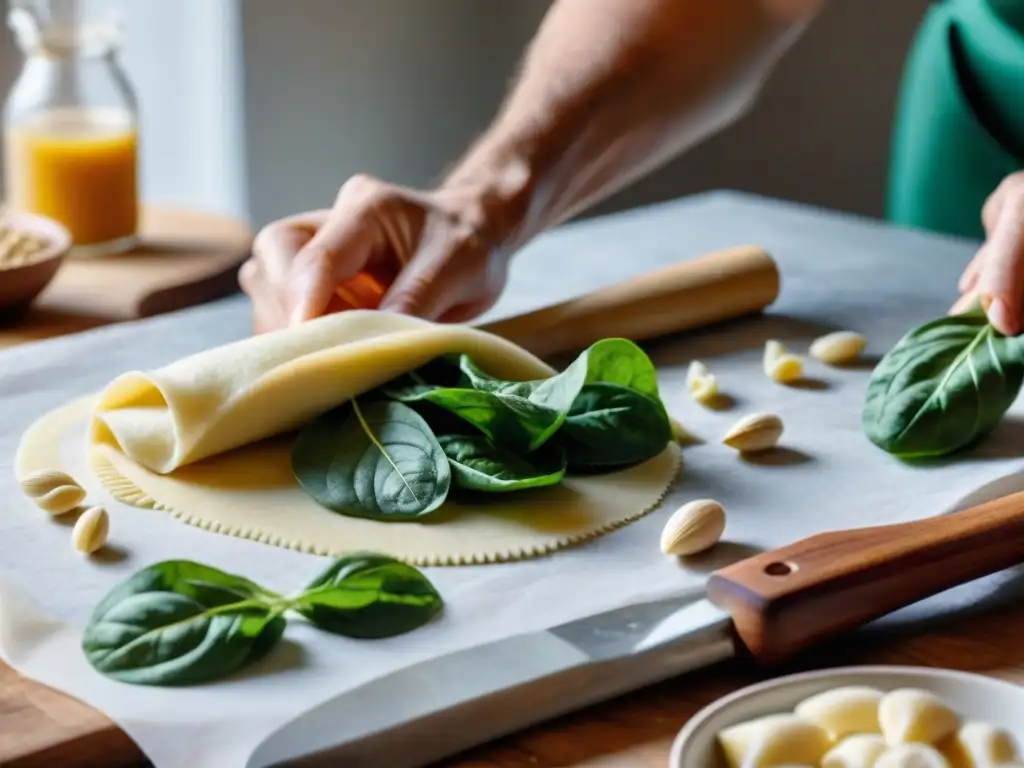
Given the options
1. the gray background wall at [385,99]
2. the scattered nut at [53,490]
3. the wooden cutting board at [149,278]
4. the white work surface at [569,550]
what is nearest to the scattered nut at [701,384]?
the white work surface at [569,550]

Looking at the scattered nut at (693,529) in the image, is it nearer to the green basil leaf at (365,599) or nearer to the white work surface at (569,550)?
the white work surface at (569,550)

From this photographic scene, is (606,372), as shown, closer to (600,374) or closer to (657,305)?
(600,374)

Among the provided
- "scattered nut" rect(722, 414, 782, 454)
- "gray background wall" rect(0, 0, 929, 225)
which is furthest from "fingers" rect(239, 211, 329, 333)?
"gray background wall" rect(0, 0, 929, 225)

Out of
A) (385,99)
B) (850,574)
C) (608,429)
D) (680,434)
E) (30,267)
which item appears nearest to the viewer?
(850,574)

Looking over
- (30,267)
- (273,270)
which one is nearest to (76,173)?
(30,267)

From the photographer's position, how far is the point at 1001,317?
1.17 m

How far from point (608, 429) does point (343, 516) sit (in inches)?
8.2

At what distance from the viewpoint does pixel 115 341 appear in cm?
138

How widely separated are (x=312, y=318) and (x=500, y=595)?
0.43 metres

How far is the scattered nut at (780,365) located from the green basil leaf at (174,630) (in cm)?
63

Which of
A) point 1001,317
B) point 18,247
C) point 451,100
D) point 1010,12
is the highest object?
point 1010,12

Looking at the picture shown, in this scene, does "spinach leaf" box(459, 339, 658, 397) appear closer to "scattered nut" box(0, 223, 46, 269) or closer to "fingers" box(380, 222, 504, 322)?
"fingers" box(380, 222, 504, 322)

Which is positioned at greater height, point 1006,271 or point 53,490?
point 1006,271

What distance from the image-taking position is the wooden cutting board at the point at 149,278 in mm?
1596
